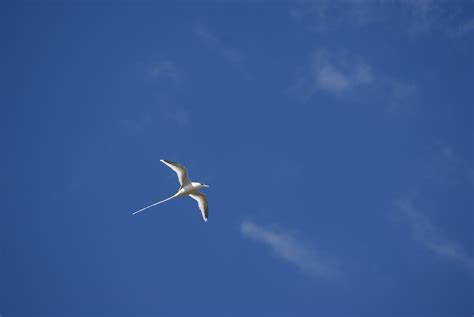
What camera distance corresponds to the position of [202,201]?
149ft

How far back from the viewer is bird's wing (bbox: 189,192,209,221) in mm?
45188

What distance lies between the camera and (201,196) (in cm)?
4531

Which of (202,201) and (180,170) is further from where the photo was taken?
(202,201)

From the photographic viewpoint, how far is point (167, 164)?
43.2m

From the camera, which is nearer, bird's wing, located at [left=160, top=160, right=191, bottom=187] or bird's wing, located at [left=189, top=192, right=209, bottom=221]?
bird's wing, located at [left=160, top=160, right=191, bottom=187]

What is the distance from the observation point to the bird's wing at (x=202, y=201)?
45.2 m

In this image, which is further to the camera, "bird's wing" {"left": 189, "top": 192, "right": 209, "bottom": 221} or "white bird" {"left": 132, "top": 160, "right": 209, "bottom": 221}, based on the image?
"bird's wing" {"left": 189, "top": 192, "right": 209, "bottom": 221}

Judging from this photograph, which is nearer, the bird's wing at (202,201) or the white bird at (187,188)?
the white bird at (187,188)

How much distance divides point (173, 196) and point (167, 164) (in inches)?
65.7

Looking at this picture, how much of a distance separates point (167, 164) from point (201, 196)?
10.1ft

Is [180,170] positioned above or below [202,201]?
below
